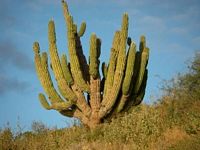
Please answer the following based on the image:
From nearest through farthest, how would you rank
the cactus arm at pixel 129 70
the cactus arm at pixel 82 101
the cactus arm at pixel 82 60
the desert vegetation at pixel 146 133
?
1. the desert vegetation at pixel 146 133
2. the cactus arm at pixel 129 70
3. the cactus arm at pixel 82 101
4. the cactus arm at pixel 82 60

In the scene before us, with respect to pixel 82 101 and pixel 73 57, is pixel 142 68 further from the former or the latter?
pixel 73 57

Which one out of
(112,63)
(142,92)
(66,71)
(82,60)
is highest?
(82,60)

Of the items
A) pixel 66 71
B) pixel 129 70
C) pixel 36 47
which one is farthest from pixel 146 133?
pixel 36 47

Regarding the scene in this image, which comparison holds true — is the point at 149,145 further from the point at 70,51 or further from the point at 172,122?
the point at 70,51

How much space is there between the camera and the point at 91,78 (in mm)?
18141

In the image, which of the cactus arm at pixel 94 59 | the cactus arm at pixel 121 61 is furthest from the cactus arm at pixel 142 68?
the cactus arm at pixel 94 59

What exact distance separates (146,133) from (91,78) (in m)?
6.93

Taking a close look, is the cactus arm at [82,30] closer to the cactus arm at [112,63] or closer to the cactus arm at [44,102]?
the cactus arm at [112,63]

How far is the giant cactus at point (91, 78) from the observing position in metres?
17.3

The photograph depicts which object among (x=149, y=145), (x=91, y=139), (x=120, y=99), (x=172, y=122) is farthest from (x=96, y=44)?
(x=149, y=145)

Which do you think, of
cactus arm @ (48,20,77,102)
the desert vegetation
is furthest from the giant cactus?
the desert vegetation

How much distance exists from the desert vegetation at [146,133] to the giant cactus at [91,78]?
209 cm

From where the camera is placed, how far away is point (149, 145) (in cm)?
1062

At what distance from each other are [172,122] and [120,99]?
6.51 m
